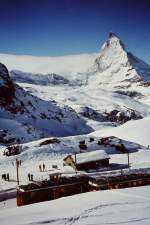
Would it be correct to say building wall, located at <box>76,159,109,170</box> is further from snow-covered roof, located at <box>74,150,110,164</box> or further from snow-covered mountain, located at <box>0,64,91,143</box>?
snow-covered mountain, located at <box>0,64,91,143</box>

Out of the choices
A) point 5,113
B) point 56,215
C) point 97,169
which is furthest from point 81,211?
point 5,113

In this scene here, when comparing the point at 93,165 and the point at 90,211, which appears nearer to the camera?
the point at 90,211

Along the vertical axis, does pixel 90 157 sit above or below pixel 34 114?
Result: below

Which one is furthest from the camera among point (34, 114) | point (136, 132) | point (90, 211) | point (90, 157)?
point (34, 114)

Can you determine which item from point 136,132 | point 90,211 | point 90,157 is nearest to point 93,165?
point 90,157

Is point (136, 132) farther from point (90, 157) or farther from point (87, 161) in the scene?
point (87, 161)

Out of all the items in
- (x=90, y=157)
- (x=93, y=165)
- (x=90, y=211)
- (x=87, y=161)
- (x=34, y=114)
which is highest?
(x=34, y=114)

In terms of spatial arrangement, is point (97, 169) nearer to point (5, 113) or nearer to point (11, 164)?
point (11, 164)

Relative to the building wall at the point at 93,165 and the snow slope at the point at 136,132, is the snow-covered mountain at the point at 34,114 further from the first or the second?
the building wall at the point at 93,165

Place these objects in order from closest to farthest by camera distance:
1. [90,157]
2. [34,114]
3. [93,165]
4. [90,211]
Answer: [90,211], [93,165], [90,157], [34,114]

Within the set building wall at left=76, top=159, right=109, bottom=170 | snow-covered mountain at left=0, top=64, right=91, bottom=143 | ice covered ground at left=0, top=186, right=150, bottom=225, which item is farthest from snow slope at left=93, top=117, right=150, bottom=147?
ice covered ground at left=0, top=186, right=150, bottom=225

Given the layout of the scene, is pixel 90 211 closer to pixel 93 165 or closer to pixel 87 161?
pixel 87 161
